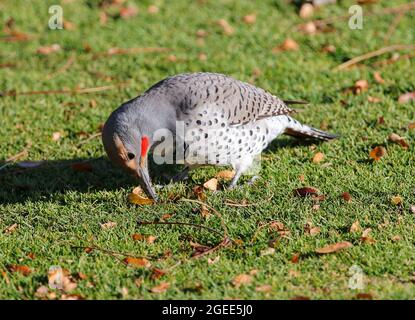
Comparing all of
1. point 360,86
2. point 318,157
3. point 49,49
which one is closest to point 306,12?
point 360,86

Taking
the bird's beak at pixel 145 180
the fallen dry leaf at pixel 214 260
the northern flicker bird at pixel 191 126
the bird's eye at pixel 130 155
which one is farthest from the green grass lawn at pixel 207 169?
the bird's eye at pixel 130 155

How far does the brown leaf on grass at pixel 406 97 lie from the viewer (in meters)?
7.47

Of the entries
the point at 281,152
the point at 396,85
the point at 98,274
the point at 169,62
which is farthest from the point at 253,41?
the point at 98,274

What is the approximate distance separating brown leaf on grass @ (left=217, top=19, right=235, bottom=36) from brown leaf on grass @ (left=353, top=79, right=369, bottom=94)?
6.46 feet

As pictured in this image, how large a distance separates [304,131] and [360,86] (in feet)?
4.36

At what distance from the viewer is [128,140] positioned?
560cm

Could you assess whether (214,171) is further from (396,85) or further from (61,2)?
(61,2)

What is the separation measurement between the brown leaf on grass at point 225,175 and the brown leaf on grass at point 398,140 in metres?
1.44

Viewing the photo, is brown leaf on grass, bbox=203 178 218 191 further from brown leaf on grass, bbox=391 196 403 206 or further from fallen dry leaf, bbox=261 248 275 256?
brown leaf on grass, bbox=391 196 403 206

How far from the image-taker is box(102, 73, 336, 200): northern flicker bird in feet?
18.6

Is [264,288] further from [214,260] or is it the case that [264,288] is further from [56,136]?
[56,136]

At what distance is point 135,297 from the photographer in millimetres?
4680

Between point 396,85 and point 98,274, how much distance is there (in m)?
4.13

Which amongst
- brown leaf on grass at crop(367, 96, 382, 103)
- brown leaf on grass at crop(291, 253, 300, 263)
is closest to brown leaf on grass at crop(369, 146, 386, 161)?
brown leaf on grass at crop(367, 96, 382, 103)
